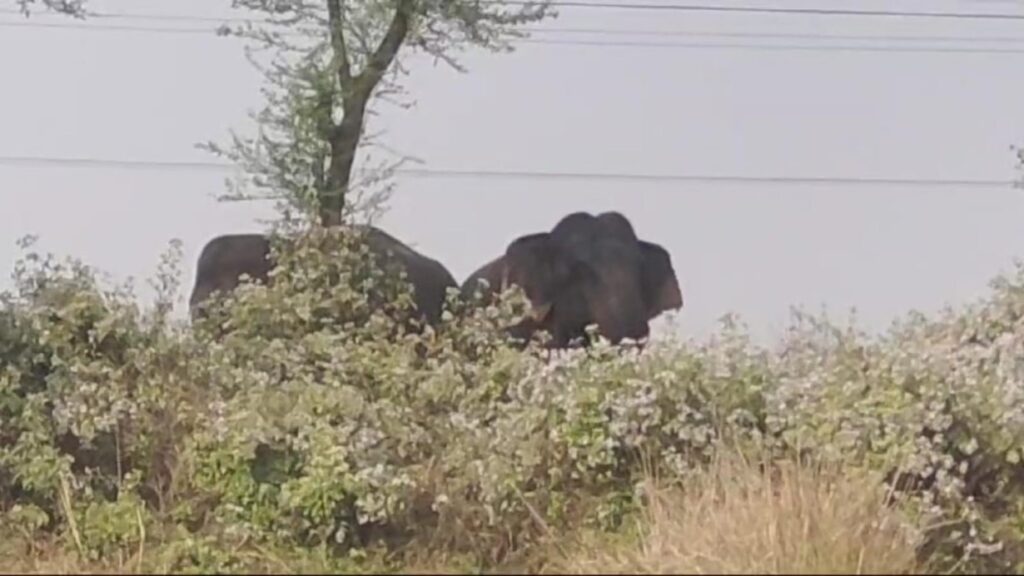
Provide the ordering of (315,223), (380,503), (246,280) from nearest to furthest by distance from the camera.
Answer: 1. (380,503)
2. (246,280)
3. (315,223)

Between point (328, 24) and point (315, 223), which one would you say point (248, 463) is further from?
point (328, 24)

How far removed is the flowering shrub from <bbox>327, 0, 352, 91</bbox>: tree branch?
519cm

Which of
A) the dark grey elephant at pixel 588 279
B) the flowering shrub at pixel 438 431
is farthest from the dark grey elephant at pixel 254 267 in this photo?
the flowering shrub at pixel 438 431

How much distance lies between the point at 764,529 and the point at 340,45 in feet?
29.7

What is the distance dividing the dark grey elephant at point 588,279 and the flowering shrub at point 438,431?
418cm

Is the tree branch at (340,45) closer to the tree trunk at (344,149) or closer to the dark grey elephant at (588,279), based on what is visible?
the tree trunk at (344,149)

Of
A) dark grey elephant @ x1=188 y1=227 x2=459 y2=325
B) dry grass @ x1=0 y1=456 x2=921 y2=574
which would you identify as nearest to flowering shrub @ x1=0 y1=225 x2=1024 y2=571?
dry grass @ x1=0 y1=456 x2=921 y2=574

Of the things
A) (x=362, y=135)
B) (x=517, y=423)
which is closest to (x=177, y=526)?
(x=517, y=423)

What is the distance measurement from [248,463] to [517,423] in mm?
1316

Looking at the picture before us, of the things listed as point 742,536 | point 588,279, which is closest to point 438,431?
point 742,536

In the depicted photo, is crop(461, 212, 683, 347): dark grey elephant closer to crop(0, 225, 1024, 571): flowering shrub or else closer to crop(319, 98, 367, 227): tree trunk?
crop(319, 98, 367, 227): tree trunk

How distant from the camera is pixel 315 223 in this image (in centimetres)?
1352

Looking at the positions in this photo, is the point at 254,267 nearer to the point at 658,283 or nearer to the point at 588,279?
the point at 588,279

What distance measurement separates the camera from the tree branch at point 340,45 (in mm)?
14828
